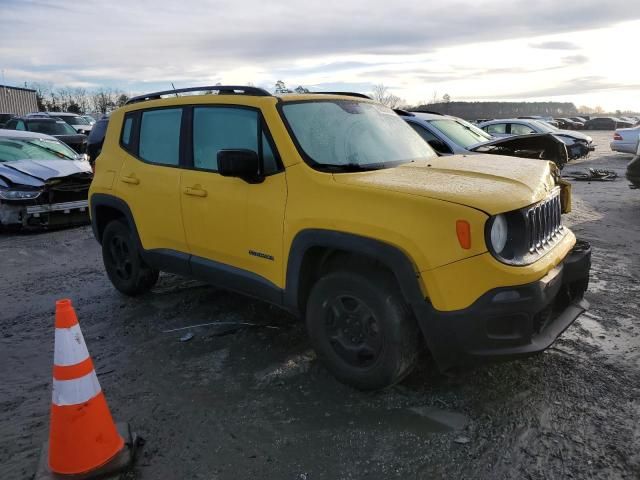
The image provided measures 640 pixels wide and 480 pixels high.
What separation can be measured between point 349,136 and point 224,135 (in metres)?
0.96

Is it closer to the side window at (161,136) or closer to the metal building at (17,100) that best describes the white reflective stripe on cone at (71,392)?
the side window at (161,136)

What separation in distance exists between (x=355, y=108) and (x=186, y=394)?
2.47 m

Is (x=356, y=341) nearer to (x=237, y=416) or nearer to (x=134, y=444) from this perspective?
(x=237, y=416)

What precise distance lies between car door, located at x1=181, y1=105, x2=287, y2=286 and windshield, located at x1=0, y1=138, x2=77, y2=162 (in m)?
6.76

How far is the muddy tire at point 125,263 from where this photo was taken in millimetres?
5082

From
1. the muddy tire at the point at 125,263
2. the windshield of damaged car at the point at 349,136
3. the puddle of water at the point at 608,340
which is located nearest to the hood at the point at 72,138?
the muddy tire at the point at 125,263

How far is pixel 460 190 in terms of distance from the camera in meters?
2.92

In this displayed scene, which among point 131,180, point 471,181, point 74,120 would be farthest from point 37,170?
point 74,120

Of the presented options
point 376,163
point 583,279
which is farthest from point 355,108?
point 583,279

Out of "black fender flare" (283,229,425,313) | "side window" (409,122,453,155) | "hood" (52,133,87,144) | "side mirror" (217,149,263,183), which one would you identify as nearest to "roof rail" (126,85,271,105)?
"side mirror" (217,149,263,183)

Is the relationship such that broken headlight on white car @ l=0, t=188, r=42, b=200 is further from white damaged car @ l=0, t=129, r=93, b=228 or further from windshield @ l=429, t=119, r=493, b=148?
windshield @ l=429, t=119, r=493, b=148

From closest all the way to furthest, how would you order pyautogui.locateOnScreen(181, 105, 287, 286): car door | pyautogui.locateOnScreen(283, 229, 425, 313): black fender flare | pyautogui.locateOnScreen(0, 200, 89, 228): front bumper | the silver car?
pyautogui.locateOnScreen(283, 229, 425, 313): black fender flare, pyautogui.locateOnScreen(181, 105, 287, 286): car door, pyautogui.locateOnScreen(0, 200, 89, 228): front bumper, the silver car

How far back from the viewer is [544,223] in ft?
10.7

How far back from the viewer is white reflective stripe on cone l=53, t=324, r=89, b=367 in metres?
2.67
